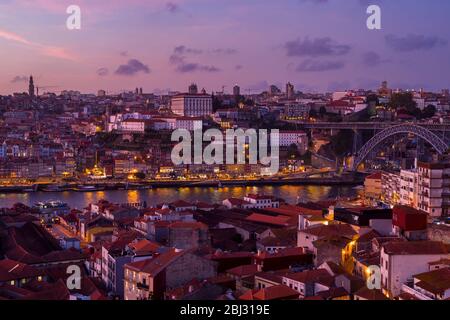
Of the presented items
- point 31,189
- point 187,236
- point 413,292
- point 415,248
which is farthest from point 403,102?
point 413,292

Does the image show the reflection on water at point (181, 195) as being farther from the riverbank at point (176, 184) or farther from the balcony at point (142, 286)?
the balcony at point (142, 286)

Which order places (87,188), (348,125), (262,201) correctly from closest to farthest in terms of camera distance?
(262,201), (87,188), (348,125)

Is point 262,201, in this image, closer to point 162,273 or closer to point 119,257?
point 119,257

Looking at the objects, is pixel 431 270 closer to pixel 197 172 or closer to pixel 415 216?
pixel 415 216

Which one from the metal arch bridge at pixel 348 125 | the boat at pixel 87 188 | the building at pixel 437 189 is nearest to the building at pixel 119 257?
the building at pixel 437 189

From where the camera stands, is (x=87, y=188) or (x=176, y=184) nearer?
(x=87, y=188)
